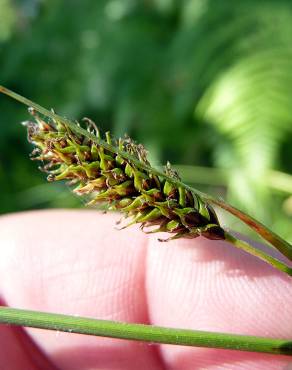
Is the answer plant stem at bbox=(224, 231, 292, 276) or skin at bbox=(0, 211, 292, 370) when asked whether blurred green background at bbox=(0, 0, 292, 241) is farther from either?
plant stem at bbox=(224, 231, 292, 276)

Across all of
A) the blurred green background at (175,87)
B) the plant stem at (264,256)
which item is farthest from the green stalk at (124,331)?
the blurred green background at (175,87)

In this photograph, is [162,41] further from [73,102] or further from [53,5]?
[53,5]

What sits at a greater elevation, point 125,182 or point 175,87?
point 175,87

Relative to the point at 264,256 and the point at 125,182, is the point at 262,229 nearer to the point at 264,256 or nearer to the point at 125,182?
the point at 264,256

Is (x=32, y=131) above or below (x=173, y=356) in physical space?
above

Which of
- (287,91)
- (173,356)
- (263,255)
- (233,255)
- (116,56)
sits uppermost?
(116,56)

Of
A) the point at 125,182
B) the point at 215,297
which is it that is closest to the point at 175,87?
the point at 215,297

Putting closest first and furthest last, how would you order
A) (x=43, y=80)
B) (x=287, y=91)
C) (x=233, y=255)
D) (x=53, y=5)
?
1. (x=233, y=255)
2. (x=287, y=91)
3. (x=43, y=80)
4. (x=53, y=5)

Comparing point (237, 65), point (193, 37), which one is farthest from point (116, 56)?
point (237, 65)
